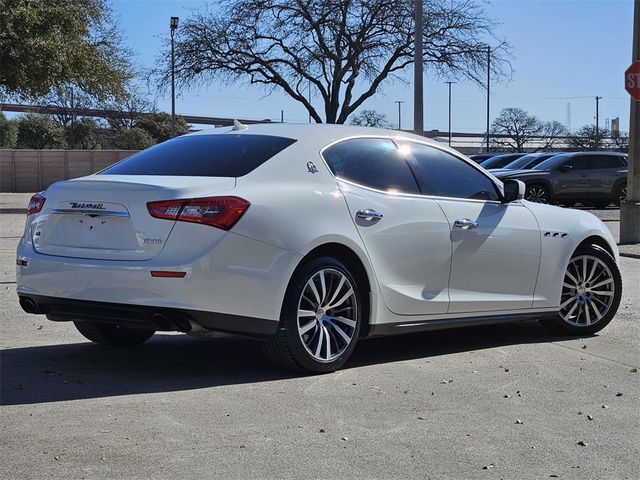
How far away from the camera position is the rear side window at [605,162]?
2438 centimetres

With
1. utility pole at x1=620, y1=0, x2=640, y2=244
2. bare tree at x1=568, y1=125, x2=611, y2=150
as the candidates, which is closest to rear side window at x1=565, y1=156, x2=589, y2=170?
utility pole at x1=620, y1=0, x2=640, y2=244

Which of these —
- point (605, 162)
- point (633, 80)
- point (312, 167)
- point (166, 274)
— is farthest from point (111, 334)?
point (605, 162)

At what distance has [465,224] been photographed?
6.58 meters

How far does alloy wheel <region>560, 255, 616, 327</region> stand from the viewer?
7.45 m

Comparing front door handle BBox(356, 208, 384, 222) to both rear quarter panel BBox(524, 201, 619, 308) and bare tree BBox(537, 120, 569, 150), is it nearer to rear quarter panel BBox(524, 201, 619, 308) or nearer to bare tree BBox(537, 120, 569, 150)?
rear quarter panel BBox(524, 201, 619, 308)

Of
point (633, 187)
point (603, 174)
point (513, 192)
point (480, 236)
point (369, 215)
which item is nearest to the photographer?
point (369, 215)

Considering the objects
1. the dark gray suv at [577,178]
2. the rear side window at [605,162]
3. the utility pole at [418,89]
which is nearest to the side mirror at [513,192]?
the utility pole at [418,89]

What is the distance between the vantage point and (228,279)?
5.30 meters

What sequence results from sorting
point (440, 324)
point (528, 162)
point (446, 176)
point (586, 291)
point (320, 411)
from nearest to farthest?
point (320, 411) → point (440, 324) → point (446, 176) → point (586, 291) → point (528, 162)

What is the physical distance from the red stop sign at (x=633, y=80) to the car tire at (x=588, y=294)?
7662 mm

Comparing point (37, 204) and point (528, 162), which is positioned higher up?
point (528, 162)

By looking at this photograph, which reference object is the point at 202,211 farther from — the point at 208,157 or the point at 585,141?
the point at 585,141

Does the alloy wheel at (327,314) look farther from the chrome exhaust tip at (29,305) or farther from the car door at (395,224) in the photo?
the chrome exhaust tip at (29,305)

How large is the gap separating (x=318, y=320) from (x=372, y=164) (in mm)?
1240
